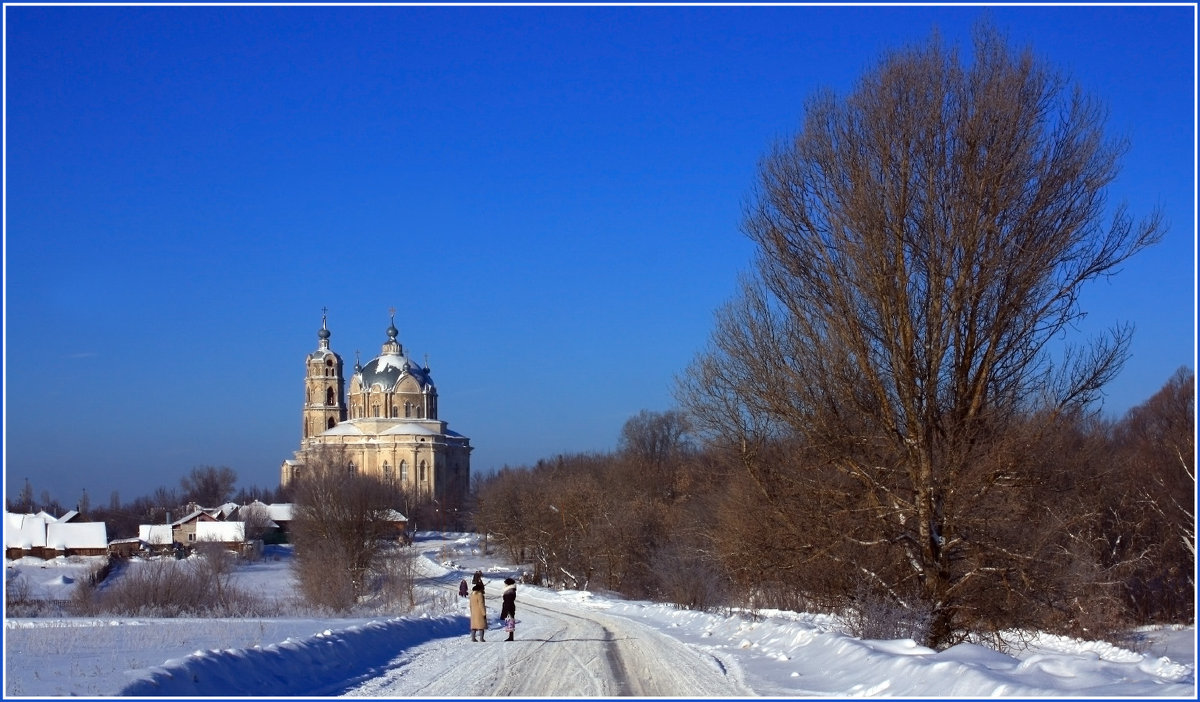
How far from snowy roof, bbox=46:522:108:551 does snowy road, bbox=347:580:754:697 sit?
191 feet

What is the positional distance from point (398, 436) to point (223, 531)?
3792 cm

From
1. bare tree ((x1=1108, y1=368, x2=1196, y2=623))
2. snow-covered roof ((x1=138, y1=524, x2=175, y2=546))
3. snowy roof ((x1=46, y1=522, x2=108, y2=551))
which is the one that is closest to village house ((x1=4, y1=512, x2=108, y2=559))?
snowy roof ((x1=46, y1=522, x2=108, y2=551))

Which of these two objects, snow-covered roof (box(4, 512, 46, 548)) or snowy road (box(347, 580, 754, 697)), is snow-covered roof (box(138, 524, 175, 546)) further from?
snowy road (box(347, 580, 754, 697))

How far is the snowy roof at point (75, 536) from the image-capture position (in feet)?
225

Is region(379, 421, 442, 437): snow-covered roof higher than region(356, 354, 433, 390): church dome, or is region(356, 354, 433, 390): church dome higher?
region(356, 354, 433, 390): church dome

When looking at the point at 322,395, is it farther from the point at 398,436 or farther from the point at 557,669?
the point at 557,669

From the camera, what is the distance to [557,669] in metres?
11.8

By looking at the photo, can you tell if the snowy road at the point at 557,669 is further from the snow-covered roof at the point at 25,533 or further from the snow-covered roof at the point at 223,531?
the snow-covered roof at the point at 223,531

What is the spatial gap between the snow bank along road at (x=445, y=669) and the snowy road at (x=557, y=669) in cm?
1

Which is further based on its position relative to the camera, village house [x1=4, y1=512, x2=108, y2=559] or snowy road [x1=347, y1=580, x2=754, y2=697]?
village house [x1=4, y1=512, x2=108, y2=559]

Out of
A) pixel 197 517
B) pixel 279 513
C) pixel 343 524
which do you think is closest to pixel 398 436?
pixel 279 513

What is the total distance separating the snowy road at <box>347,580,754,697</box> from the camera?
10289mm

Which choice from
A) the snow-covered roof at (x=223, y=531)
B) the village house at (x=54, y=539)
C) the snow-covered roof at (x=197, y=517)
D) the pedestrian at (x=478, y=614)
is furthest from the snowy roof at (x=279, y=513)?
the pedestrian at (x=478, y=614)

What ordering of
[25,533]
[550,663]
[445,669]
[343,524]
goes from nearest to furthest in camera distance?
[445,669] < [550,663] < [343,524] < [25,533]
